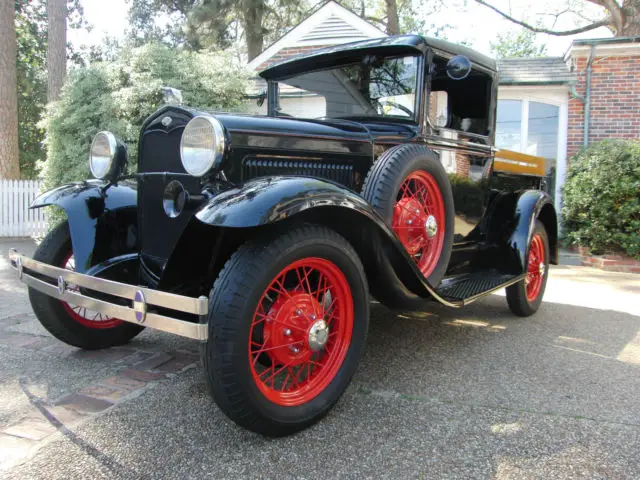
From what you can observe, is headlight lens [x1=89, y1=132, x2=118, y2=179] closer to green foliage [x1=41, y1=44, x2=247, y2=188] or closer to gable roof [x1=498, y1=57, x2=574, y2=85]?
green foliage [x1=41, y1=44, x2=247, y2=188]

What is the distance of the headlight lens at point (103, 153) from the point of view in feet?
9.80

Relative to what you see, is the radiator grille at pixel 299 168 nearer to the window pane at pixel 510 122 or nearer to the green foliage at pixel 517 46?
the window pane at pixel 510 122

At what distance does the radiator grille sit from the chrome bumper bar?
85 centimetres

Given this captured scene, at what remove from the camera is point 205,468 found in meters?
1.85

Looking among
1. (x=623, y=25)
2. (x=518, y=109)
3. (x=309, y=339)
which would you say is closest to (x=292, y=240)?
(x=309, y=339)

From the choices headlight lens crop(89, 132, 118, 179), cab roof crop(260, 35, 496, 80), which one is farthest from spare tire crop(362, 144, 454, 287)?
headlight lens crop(89, 132, 118, 179)

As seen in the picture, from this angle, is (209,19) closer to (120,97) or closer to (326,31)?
(326,31)

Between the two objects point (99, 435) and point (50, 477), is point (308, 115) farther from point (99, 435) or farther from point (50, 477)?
point (50, 477)

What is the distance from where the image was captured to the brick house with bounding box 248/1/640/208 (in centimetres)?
896

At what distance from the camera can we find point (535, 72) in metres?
9.61

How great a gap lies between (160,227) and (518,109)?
915cm

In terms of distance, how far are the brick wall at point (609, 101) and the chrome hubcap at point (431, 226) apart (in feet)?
24.7

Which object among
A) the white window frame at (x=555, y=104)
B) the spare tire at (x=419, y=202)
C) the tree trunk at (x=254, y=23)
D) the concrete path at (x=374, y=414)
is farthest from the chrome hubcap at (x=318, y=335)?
the tree trunk at (x=254, y=23)

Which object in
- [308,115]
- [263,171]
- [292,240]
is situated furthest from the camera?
[308,115]
